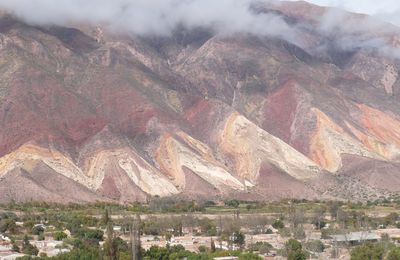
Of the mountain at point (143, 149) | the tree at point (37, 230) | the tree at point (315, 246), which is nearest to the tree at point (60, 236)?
the tree at point (37, 230)

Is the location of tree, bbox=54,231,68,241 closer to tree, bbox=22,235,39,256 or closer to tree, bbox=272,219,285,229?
tree, bbox=22,235,39,256

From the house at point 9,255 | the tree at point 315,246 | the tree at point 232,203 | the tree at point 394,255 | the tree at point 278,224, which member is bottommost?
the tree at point 394,255

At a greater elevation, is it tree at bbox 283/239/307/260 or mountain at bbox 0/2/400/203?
mountain at bbox 0/2/400/203

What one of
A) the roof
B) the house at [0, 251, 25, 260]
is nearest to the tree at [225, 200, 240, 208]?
the roof

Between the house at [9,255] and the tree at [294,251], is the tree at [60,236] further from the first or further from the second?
the tree at [294,251]

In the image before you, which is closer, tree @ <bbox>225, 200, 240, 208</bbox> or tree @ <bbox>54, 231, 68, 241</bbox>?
tree @ <bbox>54, 231, 68, 241</bbox>

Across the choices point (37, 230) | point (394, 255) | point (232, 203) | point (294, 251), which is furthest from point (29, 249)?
point (232, 203)

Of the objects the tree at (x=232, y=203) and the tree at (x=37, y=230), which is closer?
the tree at (x=37, y=230)

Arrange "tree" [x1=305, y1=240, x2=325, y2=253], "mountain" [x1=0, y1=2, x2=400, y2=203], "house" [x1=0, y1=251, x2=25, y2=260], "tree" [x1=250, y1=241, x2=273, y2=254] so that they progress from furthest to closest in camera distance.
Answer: "mountain" [x1=0, y1=2, x2=400, y2=203], "tree" [x1=305, y1=240, x2=325, y2=253], "tree" [x1=250, y1=241, x2=273, y2=254], "house" [x1=0, y1=251, x2=25, y2=260]

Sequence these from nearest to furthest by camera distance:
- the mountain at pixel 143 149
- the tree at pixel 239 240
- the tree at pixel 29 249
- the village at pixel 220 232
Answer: the tree at pixel 29 249 → the village at pixel 220 232 → the tree at pixel 239 240 → the mountain at pixel 143 149

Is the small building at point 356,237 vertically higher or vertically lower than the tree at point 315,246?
higher

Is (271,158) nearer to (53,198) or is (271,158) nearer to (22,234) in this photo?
(53,198)
